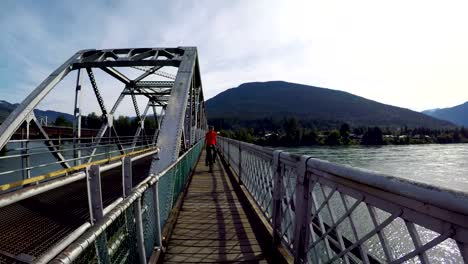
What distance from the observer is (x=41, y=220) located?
2969 millimetres

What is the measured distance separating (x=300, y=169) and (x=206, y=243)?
2.19 metres

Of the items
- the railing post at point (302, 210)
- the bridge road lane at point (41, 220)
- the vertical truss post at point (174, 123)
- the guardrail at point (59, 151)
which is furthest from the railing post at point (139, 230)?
the vertical truss post at point (174, 123)

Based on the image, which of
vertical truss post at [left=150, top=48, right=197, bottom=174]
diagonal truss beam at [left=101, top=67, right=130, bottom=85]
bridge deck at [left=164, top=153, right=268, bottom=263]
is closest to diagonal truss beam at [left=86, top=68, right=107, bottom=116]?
diagonal truss beam at [left=101, top=67, right=130, bottom=85]

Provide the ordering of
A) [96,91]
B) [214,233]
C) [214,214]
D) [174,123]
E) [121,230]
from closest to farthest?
[121,230] < [214,233] < [214,214] < [174,123] < [96,91]

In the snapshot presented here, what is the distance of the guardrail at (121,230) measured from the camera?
1.61m

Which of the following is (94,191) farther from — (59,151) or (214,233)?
(59,151)

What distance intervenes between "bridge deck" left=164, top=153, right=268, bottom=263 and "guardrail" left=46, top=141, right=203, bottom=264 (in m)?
0.44

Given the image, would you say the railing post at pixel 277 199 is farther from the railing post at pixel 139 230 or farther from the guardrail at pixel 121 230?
the railing post at pixel 139 230

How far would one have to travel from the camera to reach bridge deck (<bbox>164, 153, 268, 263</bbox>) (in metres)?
3.86

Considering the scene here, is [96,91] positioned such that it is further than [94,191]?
Yes

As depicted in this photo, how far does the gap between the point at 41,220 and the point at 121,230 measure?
1.02 metres

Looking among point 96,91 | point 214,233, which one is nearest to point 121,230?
point 214,233

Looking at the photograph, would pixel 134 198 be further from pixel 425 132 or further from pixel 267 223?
pixel 425 132

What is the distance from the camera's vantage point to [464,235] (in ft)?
3.99
